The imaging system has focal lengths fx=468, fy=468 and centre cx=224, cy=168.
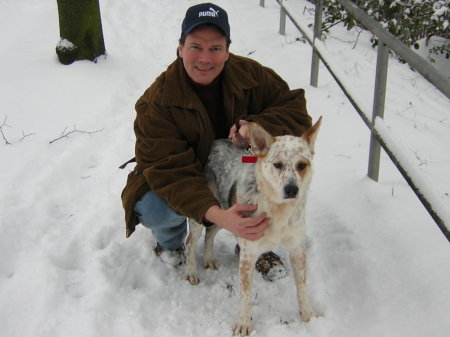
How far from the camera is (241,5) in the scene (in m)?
10.3

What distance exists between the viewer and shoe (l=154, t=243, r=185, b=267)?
3.39 metres

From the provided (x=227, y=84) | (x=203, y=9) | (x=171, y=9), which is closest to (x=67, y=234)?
(x=227, y=84)

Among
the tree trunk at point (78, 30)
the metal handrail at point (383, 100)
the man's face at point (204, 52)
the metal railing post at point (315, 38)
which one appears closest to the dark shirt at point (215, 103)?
the man's face at point (204, 52)

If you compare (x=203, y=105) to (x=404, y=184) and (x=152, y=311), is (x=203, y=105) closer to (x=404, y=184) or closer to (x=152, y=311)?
(x=152, y=311)

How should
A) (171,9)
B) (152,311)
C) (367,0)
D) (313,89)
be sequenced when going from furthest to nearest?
(171,9) → (367,0) → (313,89) → (152,311)

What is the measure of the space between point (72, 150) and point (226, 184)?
229cm

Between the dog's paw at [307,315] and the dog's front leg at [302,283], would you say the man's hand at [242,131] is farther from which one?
the dog's paw at [307,315]

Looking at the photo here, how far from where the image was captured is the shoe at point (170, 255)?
3390 millimetres

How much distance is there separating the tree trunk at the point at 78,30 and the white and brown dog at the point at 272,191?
4.32 m

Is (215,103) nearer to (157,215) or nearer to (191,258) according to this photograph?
(157,215)

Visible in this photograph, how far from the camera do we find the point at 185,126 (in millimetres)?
2934

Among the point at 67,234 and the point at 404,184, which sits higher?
the point at 404,184

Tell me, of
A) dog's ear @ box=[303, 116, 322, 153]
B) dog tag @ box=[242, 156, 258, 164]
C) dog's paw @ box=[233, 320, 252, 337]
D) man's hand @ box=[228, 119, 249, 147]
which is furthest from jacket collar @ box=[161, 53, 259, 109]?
dog's paw @ box=[233, 320, 252, 337]

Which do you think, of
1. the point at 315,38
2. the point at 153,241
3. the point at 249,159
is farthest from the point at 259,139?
the point at 315,38
